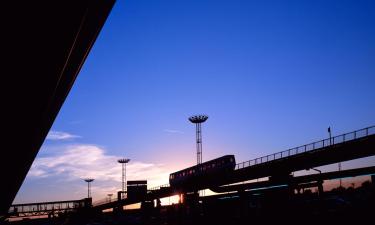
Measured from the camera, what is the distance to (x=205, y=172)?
48188mm

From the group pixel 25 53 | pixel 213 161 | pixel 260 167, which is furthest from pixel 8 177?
pixel 260 167

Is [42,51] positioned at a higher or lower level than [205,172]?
higher

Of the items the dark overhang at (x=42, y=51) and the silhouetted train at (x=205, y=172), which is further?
the silhouetted train at (x=205, y=172)

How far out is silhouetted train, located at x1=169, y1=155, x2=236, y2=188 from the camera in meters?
43.9

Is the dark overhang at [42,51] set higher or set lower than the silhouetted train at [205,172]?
higher

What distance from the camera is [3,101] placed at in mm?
10445

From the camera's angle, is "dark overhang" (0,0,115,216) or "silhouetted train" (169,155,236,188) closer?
"dark overhang" (0,0,115,216)

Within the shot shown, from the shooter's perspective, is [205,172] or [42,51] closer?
[42,51]

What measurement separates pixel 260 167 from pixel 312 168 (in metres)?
7.37

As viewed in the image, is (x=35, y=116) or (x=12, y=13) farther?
(x=35, y=116)

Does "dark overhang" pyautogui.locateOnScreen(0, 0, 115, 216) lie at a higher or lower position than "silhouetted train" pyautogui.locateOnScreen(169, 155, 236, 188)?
higher

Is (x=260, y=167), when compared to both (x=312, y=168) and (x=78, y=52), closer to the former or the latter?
(x=312, y=168)

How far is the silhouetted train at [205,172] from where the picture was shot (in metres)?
43.9

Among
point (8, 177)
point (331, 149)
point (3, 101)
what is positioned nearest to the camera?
point (3, 101)
